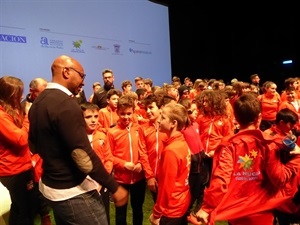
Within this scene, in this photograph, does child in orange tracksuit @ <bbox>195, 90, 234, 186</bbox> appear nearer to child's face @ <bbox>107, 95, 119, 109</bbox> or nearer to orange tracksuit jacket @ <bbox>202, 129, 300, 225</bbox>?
child's face @ <bbox>107, 95, 119, 109</bbox>

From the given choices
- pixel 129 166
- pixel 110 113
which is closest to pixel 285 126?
pixel 129 166

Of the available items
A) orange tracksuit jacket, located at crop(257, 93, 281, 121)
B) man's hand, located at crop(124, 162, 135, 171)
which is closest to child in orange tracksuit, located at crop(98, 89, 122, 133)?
man's hand, located at crop(124, 162, 135, 171)

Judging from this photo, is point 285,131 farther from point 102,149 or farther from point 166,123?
point 102,149

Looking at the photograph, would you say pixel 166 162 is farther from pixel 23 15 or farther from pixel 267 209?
pixel 23 15

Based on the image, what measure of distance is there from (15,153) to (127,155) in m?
1.10

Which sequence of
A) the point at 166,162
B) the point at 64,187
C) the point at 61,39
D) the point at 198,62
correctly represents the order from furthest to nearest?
the point at 198,62
the point at 61,39
the point at 166,162
the point at 64,187

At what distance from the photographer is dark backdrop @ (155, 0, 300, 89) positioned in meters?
15.8

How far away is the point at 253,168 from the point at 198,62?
14267 millimetres

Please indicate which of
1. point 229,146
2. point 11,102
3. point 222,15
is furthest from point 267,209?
point 222,15

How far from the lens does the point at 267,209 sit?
8.27ft

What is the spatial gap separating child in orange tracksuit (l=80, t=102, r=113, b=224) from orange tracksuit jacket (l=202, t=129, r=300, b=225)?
1.16 metres

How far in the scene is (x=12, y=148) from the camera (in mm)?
3195

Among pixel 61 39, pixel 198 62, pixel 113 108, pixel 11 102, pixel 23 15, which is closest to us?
pixel 11 102

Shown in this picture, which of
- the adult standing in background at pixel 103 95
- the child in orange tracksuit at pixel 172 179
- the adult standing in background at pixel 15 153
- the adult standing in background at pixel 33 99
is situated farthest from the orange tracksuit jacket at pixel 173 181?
the adult standing in background at pixel 103 95
